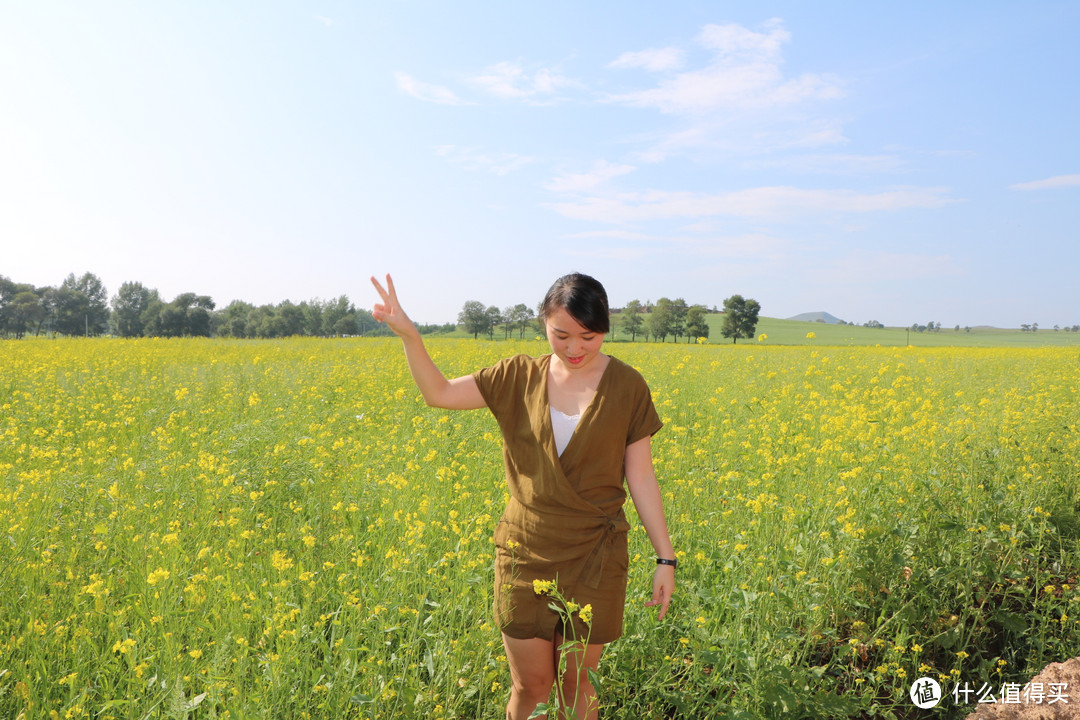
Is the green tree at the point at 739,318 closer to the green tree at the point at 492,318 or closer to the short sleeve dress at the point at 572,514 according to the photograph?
the green tree at the point at 492,318

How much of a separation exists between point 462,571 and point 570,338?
1306 millimetres

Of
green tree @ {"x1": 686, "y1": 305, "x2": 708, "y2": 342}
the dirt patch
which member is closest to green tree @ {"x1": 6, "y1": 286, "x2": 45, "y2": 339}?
green tree @ {"x1": 686, "y1": 305, "x2": 708, "y2": 342}

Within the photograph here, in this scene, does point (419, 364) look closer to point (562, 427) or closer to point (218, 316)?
point (562, 427)

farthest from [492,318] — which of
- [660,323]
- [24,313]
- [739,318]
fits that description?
[24,313]

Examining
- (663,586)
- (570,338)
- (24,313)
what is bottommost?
(663,586)

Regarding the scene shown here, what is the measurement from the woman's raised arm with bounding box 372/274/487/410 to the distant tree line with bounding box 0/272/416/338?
57.9 metres

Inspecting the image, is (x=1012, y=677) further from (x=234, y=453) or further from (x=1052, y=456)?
(x=234, y=453)

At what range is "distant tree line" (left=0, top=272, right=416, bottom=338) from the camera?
202 feet

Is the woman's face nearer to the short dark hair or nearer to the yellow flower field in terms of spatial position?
the short dark hair

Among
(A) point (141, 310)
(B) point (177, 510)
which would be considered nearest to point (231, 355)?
(B) point (177, 510)

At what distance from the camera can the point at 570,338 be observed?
5.64 ft

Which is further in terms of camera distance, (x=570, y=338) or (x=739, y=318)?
(x=739, y=318)

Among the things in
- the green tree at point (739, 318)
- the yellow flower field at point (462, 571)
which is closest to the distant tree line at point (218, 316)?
the green tree at point (739, 318)

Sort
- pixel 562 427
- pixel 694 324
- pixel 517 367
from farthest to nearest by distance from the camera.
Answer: pixel 694 324
pixel 517 367
pixel 562 427
